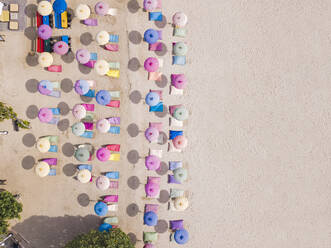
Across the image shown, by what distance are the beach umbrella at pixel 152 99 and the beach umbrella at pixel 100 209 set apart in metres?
5.30

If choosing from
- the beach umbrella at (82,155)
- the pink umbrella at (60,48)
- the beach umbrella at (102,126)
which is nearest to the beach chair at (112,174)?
the beach umbrella at (82,155)

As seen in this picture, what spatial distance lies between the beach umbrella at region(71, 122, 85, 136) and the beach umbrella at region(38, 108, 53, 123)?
1.21 metres

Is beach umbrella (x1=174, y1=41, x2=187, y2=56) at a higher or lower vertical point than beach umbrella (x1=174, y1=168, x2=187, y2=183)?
higher

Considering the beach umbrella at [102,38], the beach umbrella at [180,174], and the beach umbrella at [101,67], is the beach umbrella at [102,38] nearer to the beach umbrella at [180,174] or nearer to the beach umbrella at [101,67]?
the beach umbrella at [101,67]

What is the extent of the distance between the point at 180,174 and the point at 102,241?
4.53m

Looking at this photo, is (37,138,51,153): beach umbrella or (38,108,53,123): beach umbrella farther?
(38,108,53,123): beach umbrella

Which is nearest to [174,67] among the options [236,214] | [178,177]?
[178,177]

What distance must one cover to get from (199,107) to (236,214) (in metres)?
5.78

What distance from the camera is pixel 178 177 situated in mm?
12984

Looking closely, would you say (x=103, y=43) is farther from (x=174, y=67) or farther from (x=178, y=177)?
(x=178, y=177)

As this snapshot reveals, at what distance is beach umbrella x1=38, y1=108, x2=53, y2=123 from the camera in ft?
42.3

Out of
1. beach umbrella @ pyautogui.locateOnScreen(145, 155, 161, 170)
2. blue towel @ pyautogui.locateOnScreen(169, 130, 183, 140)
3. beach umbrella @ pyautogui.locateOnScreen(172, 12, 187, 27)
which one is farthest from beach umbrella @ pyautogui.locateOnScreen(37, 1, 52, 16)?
beach umbrella @ pyautogui.locateOnScreen(145, 155, 161, 170)

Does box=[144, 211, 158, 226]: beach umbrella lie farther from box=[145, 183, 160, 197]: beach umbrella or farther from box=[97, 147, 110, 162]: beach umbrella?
box=[97, 147, 110, 162]: beach umbrella

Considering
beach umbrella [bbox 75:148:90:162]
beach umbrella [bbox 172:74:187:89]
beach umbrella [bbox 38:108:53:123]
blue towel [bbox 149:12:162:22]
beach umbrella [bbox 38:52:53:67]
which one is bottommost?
beach umbrella [bbox 75:148:90:162]
